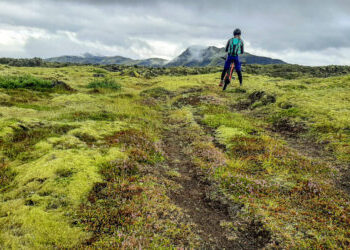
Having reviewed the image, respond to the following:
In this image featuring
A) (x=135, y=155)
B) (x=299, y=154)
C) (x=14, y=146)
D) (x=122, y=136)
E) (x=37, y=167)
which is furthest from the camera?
(x=122, y=136)

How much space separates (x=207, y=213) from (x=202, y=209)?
13.2 inches

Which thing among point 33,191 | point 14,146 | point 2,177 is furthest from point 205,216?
point 14,146

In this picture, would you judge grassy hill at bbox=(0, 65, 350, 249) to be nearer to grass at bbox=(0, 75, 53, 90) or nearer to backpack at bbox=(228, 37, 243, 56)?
backpack at bbox=(228, 37, 243, 56)

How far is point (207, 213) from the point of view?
29.6 ft

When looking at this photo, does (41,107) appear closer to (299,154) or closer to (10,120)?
(10,120)

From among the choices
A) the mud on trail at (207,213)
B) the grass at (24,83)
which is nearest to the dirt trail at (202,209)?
the mud on trail at (207,213)

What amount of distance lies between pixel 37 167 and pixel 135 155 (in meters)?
4.91

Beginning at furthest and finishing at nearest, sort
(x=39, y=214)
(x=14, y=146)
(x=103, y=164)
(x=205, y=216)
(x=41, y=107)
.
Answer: (x=41, y=107) < (x=14, y=146) < (x=103, y=164) < (x=205, y=216) < (x=39, y=214)

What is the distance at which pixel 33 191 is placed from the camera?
826 cm

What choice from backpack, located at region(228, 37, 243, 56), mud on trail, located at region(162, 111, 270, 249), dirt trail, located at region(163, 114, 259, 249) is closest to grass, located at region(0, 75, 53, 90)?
backpack, located at region(228, 37, 243, 56)

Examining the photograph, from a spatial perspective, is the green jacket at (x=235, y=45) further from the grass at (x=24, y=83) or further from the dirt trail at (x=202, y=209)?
the grass at (x=24, y=83)

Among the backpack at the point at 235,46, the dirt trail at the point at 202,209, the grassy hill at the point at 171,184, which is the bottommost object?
the dirt trail at the point at 202,209

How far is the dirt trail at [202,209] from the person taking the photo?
743 cm

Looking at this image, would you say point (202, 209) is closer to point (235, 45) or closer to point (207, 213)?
point (207, 213)
